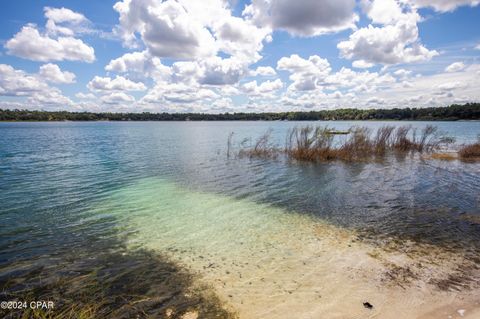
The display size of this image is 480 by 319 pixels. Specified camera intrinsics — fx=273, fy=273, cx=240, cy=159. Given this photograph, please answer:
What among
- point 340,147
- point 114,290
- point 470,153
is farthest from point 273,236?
point 470,153

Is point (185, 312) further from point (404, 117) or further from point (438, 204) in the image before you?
point (404, 117)

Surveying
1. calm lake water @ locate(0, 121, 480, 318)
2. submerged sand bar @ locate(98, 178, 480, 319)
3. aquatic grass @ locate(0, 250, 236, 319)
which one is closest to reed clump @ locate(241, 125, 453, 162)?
calm lake water @ locate(0, 121, 480, 318)

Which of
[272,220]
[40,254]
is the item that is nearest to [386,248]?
[272,220]

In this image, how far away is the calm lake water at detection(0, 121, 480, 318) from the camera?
552cm

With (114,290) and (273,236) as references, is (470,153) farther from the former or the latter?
(114,290)

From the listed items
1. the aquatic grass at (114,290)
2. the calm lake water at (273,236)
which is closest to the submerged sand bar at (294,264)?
the calm lake water at (273,236)

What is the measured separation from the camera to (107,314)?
491cm

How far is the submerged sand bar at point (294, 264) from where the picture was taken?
16.8ft

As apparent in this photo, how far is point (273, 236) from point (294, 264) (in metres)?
1.89

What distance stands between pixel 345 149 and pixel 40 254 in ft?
78.9

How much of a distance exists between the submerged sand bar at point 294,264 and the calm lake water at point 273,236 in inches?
1.2

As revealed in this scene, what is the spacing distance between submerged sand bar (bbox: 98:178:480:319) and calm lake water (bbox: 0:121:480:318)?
0.10ft

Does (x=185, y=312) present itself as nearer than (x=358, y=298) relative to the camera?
Yes

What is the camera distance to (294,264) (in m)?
6.79
